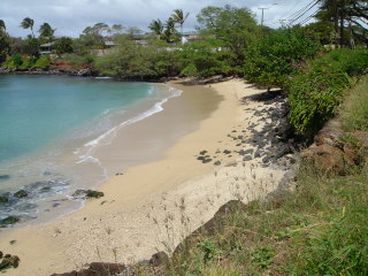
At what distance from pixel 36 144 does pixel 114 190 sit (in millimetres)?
11106

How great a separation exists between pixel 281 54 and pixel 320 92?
1534 cm

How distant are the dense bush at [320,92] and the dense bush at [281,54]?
1018 centimetres

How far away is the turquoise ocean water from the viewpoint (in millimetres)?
16344

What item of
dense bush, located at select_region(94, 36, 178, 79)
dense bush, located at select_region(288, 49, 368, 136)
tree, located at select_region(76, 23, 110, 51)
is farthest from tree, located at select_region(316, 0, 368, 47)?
tree, located at select_region(76, 23, 110, 51)

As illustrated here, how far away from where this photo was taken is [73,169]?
18812mm

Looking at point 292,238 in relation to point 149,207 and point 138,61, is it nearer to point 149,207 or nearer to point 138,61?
point 149,207

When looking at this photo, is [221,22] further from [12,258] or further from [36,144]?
[12,258]

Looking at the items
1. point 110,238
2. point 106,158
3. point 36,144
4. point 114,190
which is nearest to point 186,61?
point 36,144

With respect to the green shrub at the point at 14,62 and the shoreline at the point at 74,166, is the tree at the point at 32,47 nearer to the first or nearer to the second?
the green shrub at the point at 14,62

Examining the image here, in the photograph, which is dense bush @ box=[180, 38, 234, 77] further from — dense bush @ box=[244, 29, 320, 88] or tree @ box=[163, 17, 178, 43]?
tree @ box=[163, 17, 178, 43]

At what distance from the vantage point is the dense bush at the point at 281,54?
2908cm

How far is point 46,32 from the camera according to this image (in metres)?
112

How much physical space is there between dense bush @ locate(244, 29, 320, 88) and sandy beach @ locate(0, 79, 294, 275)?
29.7 feet

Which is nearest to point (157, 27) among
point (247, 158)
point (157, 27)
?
point (157, 27)
